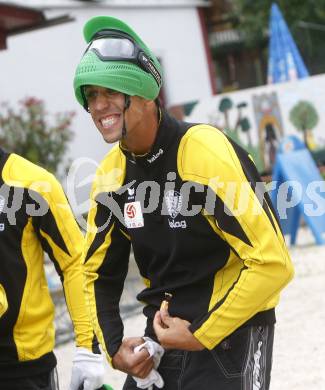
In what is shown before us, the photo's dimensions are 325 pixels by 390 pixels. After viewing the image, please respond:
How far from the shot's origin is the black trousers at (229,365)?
2828 mm

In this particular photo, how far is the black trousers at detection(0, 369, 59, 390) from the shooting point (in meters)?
3.43

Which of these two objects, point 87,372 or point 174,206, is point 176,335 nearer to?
point 174,206

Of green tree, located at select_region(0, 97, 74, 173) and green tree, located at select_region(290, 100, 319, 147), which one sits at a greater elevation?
green tree, located at select_region(0, 97, 74, 173)

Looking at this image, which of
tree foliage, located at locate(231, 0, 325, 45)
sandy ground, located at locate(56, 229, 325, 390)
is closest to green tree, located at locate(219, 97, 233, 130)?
sandy ground, located at locate(56, 229, 325, 390)

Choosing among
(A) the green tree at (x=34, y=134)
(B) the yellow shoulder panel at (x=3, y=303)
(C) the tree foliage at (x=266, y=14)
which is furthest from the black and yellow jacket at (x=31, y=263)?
(C) the tree foliage at (x=266, y=14)

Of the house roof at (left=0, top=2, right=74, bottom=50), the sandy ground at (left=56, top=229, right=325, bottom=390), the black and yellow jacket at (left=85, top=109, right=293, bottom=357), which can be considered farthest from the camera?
the house roof at (left=0, top=2, right=74, bottom=50)

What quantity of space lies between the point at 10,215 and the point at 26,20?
854cm

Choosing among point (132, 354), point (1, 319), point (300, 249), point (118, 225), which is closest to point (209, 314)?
point (132, 354)

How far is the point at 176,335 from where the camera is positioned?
275 centimetres

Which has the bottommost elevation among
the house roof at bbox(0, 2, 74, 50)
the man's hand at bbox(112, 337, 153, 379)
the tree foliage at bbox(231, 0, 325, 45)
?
the man's hand at bbox(112, 337, 153, 379)

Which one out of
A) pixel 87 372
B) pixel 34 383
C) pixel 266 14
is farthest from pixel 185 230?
pixel 266 14

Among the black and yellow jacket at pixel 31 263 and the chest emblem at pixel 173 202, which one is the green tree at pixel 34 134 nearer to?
the black and yellow jacket at pixel 31 263

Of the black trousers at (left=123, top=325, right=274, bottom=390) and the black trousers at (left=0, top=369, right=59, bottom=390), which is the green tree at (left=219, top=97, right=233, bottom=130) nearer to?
the black trousers at (left=0, top=369, right=59, bottom=390)

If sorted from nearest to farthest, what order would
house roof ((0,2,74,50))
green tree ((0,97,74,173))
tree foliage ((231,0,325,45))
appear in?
house roof ((0,2,74,50)), green tree ((0,97,74,173)), tree foliage ((231,0,325,45))
